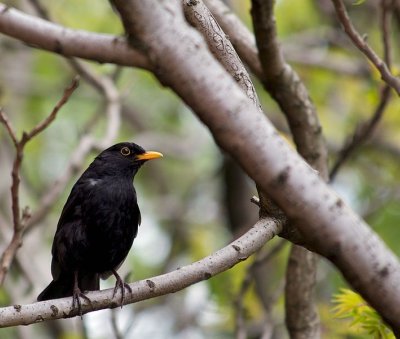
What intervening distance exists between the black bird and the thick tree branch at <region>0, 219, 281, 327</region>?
1471mm

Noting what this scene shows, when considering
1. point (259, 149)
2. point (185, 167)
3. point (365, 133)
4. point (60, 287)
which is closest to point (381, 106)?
point (365, 133)

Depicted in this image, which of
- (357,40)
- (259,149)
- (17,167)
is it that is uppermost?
(259,149)

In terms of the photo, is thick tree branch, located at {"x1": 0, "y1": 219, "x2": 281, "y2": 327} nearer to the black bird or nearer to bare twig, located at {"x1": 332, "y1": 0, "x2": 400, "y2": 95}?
bare twig, located at {"x1": 332, "y1": 0, "x2": 400, "y2": 95}

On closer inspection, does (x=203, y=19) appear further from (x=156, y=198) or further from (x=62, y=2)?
(x=156, y=198)

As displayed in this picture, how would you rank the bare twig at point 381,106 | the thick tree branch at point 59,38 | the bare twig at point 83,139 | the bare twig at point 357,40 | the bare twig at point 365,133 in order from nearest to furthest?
the thick tree branch at point 59,38 → the bare twig at point 357,40 → the bare twig at point 381,106 → the bare twig at point 365,133 → the bare twig at point 83,139

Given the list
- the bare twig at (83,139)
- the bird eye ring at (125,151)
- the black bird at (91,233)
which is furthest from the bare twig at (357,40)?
the bare twig at (83,139)

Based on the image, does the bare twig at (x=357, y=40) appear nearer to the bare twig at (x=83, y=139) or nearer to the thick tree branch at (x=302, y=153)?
the thick tree branch at (x=302, y=153)

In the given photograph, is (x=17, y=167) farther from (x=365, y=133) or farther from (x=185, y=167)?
(x=185, y=167)

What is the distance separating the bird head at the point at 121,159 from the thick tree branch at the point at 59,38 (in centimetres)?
281

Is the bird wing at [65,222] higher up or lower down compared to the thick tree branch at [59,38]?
lower down

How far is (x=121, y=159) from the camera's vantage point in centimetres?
578

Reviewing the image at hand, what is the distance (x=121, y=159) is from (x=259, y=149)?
3639 millimetres

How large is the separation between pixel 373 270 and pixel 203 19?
1.53 meters

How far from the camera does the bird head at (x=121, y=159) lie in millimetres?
5637
